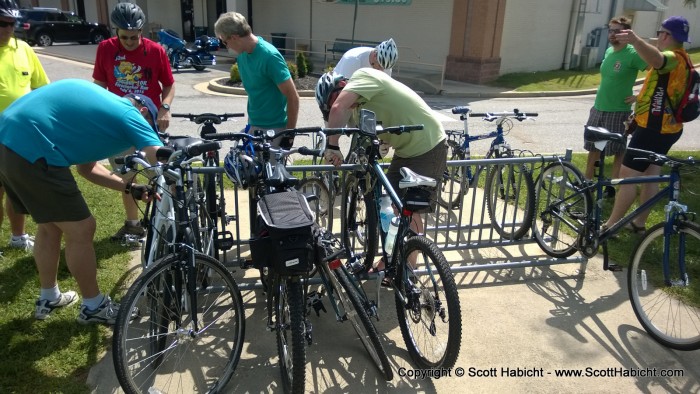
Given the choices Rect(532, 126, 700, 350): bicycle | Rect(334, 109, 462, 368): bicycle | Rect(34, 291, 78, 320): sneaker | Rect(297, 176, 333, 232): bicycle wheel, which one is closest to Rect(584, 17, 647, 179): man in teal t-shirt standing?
Rect(532, 126, 700, 350): bicycle

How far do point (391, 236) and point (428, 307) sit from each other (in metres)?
0.58

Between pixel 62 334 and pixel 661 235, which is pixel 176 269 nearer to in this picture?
pixel 62 334

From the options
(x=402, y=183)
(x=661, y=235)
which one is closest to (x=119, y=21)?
(x=402, y=183)

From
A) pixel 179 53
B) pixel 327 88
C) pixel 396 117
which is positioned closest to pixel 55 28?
pixel 179 53

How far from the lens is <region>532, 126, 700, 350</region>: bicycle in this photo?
3393 millimetres

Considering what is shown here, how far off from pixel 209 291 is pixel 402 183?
154cm

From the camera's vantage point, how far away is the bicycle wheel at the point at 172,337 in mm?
2635

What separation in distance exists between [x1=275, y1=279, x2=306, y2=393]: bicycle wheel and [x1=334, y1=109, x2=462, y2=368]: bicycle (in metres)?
0.74

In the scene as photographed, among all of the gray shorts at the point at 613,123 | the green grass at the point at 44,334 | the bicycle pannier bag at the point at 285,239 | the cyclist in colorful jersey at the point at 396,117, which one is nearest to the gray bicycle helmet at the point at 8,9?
the green grass at the point at 44,334

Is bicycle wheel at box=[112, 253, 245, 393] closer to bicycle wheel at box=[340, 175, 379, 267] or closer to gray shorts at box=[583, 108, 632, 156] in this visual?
bicycle wheel at box=[340, 175, 379, 267]

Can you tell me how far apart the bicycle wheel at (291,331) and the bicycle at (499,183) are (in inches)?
79.0

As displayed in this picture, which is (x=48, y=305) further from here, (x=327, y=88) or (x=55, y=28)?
(x=55, y=28)

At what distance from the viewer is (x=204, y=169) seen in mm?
3555

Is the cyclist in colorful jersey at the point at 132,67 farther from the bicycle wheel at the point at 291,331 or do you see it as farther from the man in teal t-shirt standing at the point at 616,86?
the man in teal t-shirt standing at the point at 616,86
